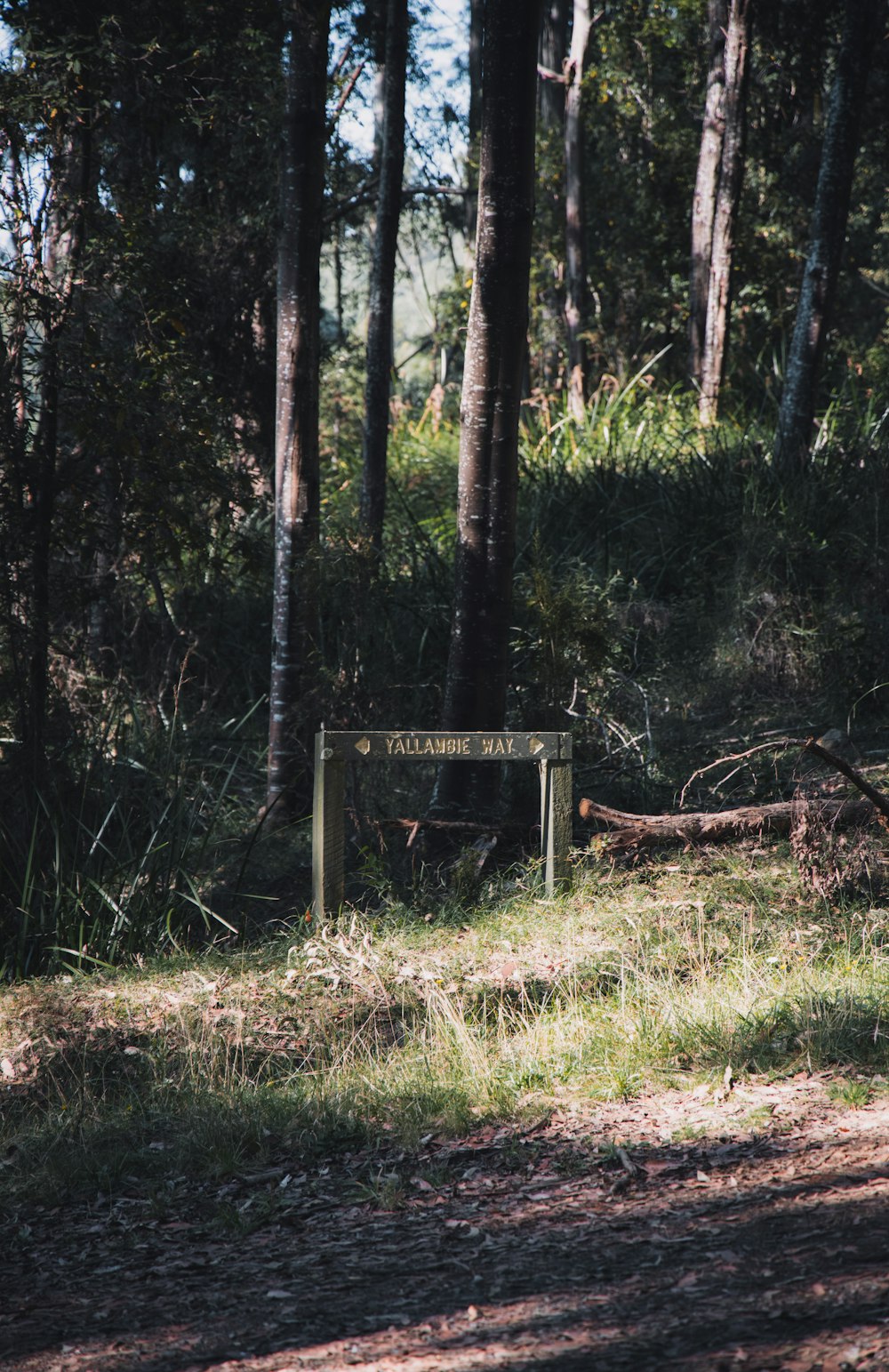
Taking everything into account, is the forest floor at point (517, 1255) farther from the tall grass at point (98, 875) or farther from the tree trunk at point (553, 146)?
the tree trunk at point (553, 146)

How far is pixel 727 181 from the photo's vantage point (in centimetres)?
1409

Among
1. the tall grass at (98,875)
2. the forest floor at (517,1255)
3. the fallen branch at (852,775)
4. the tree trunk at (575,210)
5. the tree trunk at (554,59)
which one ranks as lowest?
the forest floor at (517,1255)

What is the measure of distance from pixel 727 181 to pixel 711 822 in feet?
32.6

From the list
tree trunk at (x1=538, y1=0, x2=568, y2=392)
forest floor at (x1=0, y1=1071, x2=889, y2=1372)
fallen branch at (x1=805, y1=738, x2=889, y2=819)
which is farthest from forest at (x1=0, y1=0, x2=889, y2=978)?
tree trunk at (x1=538, y1=0, x2=568, y2=392)

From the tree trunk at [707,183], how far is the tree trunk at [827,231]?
2798mm

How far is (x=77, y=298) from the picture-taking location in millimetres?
6867

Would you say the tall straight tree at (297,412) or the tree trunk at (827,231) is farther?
the tree trunk at (827,231)

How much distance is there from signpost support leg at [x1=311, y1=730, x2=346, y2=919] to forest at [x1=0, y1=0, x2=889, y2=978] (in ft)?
2.11

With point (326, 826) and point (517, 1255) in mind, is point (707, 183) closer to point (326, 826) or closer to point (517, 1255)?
point (326, 826)

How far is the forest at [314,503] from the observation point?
6859 mm

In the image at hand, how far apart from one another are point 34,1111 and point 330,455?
44.3 ft

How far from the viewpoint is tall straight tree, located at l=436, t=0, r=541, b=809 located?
720 cm

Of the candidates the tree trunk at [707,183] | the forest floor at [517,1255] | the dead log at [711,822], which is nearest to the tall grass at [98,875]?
the dead log at [711,822]

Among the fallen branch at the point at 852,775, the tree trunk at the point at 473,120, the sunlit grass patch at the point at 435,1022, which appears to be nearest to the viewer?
the sunlit grass patch at the point at 435,1022
